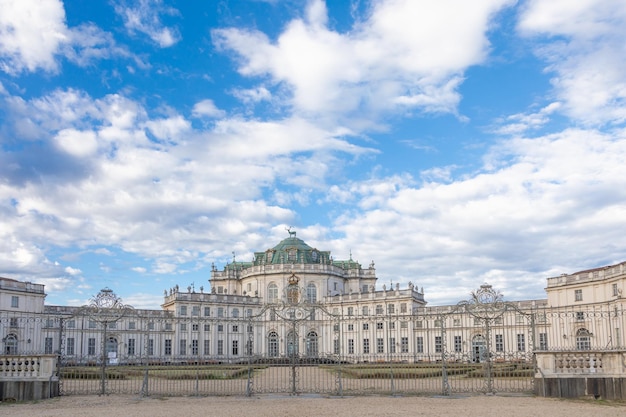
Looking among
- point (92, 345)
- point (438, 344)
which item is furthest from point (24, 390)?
point (438, 344)

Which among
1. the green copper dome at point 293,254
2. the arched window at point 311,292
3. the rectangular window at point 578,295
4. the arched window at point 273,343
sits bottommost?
the arched window at point 273,343

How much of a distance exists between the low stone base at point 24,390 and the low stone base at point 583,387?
17405mm

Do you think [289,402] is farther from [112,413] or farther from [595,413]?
[595,413]

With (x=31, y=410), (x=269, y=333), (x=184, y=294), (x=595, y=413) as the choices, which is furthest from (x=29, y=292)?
(x=595, y=413)

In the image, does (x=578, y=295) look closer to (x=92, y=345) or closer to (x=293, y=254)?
(x=293, y=254)

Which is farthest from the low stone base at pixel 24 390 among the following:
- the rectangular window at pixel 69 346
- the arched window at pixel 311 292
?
the arched window at pixel 311 292

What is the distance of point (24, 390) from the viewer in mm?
22344

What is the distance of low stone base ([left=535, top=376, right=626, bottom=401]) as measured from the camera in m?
20.8

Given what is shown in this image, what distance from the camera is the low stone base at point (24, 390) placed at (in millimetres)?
22234

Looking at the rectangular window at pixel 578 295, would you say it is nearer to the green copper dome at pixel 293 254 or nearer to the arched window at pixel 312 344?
the arched window at pixel 312 344

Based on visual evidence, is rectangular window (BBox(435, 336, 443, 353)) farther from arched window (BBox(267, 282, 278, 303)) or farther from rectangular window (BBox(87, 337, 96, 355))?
rectangular window (BBox(87, 337, 96, 355))

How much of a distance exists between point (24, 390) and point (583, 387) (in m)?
19.3

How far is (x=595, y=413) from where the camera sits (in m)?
17.4

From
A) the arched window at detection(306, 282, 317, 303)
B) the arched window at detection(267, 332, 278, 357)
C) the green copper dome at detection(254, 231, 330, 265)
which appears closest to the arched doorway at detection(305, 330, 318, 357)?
the arched window at detection(267, 332, 278, 357)
